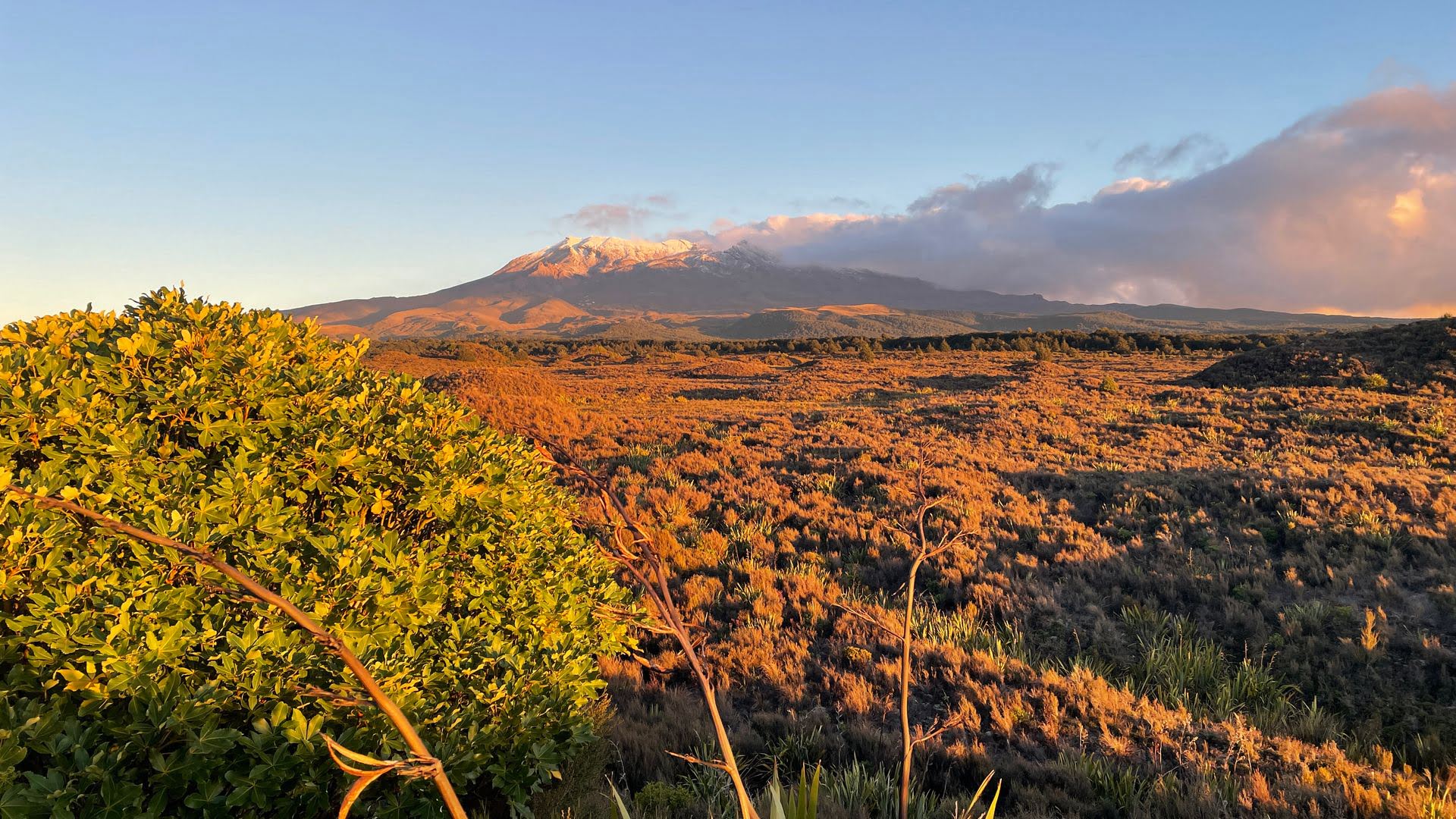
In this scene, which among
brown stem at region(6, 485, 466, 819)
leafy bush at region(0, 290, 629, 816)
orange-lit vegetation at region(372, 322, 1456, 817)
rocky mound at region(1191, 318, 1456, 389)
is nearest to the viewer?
brown stem at region(6, 485, 466, 819)

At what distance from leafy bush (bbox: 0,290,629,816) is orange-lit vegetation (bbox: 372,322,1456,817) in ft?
3.60

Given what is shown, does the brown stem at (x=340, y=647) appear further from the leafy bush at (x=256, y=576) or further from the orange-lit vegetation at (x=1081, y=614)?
the orange-lit vegetation at (x=1081, y=614)

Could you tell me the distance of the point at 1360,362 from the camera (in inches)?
966

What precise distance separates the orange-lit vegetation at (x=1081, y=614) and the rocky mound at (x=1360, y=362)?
8.41 meters

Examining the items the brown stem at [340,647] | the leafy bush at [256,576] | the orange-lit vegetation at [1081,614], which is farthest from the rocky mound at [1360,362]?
the brown stem at [340,647]

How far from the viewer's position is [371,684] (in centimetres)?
111

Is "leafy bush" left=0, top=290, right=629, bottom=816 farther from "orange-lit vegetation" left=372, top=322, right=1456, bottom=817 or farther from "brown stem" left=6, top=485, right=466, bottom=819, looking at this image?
"orange-lit vegetation" left=372, top=322, right=1456, bottom=817

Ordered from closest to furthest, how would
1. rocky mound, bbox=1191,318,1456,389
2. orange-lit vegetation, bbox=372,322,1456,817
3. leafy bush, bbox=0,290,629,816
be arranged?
leafy bush, bbox=0,290,629,816
orange-lit vegetation, bbox=372,322,1456,817
rocky mound, bbox=1191,318,1456,389

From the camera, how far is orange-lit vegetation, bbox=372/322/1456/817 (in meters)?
4.45

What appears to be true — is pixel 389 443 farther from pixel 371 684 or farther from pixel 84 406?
pixel 371 684

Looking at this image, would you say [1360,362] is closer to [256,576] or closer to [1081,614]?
[1081,614]

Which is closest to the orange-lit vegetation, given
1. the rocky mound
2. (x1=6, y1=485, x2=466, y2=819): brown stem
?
(x1=6, y1=485, x2=466, y2=819): brown stem

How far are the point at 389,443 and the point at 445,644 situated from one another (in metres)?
1.10

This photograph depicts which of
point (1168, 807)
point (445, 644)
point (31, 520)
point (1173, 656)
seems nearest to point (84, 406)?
point (31, 520)
